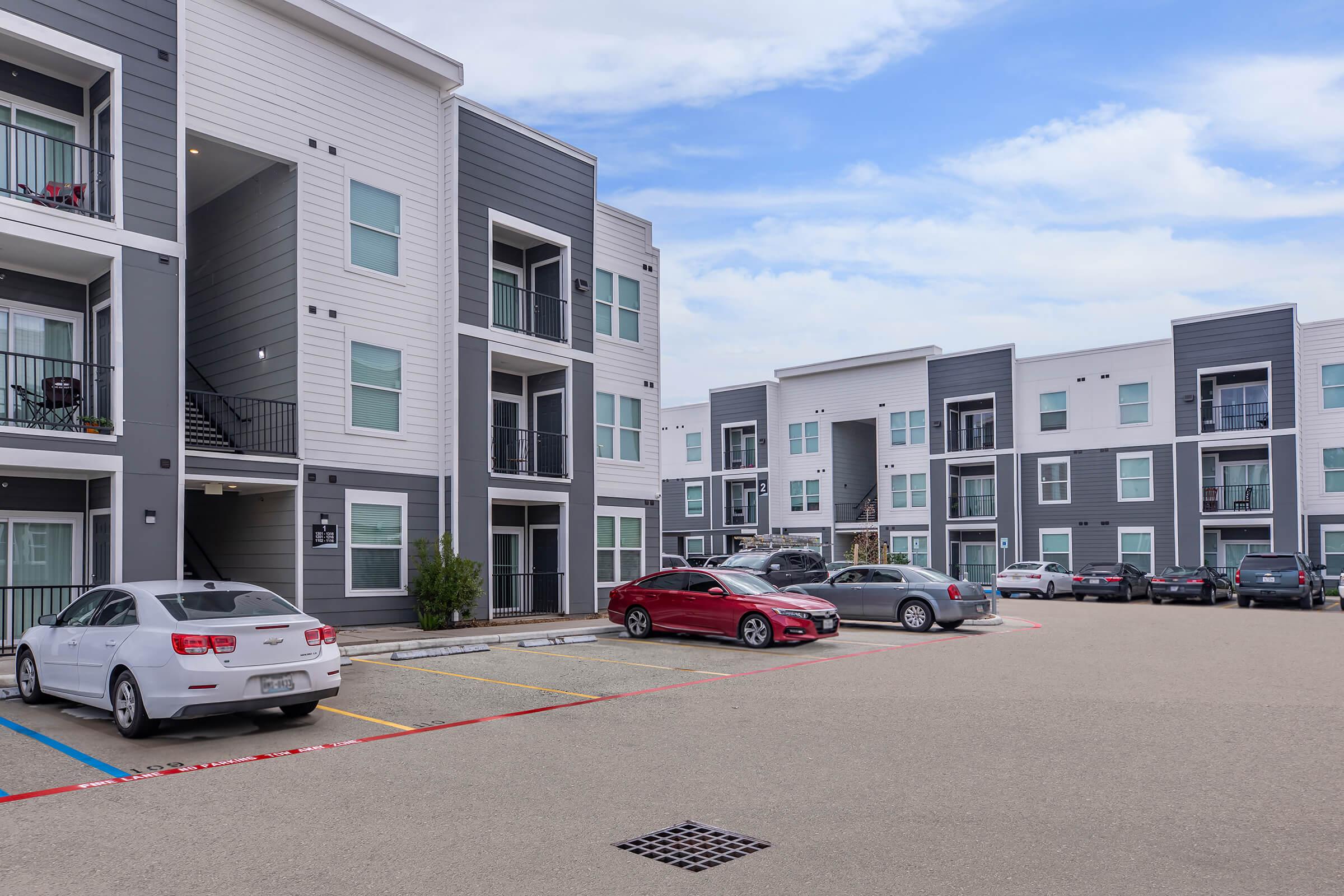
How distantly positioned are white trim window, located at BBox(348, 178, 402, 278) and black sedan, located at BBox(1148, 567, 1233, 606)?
26927 millimetres

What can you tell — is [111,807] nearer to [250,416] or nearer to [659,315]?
[250,416]

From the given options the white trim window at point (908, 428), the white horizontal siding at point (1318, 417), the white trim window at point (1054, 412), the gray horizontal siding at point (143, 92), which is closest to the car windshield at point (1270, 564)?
the white horizontal siding at point (1318, 417)

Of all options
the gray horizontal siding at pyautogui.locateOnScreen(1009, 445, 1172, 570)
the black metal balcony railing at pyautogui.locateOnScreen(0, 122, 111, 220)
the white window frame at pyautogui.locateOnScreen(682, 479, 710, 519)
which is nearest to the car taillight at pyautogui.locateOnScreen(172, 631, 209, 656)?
the black metal balcony railing at pyautogui.locateOnScreen(0, 122, 111, 220)

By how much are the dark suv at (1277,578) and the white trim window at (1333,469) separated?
6.54m

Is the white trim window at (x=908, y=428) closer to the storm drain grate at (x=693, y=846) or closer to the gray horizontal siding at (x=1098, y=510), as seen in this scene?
the gray horizontal siding at (x=1098, y=510)

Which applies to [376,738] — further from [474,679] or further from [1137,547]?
[1137,547]

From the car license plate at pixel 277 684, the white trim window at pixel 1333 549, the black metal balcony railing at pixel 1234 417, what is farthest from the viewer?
the black metal balcony railing at pixel 1234 417

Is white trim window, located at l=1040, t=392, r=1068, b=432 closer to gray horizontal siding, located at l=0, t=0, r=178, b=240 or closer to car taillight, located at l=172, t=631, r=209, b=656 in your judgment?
gray horizontal siding, located at l=0, t=0, r=178, b=240

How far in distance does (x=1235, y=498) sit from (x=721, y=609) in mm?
29162

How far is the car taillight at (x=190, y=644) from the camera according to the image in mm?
9070

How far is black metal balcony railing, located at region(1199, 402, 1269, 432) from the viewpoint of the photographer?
37544mm

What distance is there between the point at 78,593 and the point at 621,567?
489 inches

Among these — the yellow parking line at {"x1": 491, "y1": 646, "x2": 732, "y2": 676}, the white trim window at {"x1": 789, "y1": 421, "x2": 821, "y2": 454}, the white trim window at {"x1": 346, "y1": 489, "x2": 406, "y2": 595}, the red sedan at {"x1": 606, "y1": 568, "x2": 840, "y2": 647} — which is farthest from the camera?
the white trim window at {"x1": 789, "y1": 421, "x2": 821, "y2": 454}

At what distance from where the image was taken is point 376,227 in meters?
20.1
